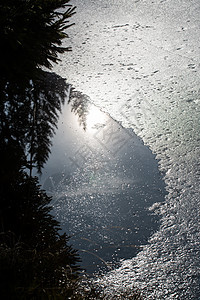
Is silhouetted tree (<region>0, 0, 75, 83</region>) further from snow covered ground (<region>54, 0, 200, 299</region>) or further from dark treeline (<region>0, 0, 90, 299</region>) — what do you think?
snow covered ground (<region>54, 0, 200, 299</region>)

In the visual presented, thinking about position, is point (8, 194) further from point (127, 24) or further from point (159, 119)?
point (127, 24)

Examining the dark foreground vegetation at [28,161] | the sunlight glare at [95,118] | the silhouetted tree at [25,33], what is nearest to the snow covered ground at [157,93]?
the sunlight glare at [95,118]

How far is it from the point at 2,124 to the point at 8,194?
2.88ft

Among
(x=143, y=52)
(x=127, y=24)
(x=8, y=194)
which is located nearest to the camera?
(x=8, y=194)

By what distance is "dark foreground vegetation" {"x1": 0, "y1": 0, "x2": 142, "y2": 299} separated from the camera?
5.40ft

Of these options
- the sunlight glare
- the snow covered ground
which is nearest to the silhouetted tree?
the sunlight glare

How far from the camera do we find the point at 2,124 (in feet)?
9.75

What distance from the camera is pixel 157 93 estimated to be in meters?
3.86


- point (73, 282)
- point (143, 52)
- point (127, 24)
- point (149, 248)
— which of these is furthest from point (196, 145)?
point (127, 24)

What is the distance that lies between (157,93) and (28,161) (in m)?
1.77

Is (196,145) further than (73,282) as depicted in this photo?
Yes

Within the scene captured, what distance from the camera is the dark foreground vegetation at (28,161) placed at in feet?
5.40

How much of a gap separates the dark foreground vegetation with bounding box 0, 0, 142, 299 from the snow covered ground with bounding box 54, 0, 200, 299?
0.32 m

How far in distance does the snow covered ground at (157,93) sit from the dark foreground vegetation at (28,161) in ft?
1.06
